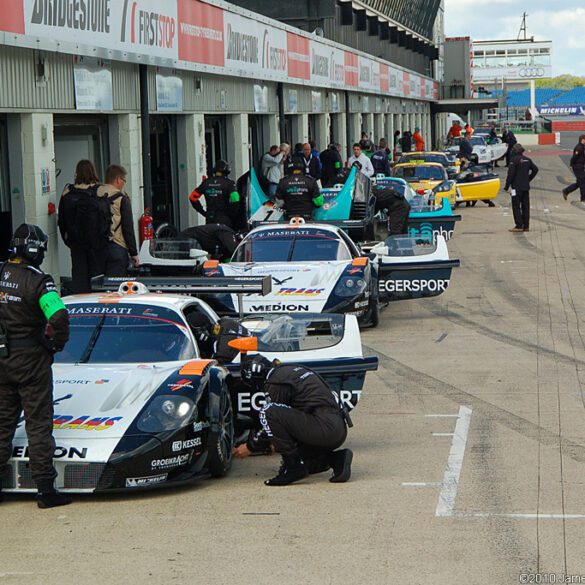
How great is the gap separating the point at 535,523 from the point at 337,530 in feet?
3.57

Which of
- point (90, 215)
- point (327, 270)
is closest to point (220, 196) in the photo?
point (90, 215)

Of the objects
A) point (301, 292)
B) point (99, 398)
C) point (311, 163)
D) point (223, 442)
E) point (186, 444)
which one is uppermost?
point (311, 163)

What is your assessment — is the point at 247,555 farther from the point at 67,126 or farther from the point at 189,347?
the point at 67,126

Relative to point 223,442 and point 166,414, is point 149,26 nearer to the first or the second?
point 223,442

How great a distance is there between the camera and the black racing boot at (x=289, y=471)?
827 cm

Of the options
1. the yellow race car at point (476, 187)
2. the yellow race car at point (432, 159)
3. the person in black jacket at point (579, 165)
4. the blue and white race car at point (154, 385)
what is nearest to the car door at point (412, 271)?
the blue and white race car at point (154, 385)

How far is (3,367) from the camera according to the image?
778 cm

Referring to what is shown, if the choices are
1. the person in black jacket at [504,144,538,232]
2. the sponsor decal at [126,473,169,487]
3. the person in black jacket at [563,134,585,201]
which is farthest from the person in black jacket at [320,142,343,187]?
the sponsor decal at [126,473,169,487]

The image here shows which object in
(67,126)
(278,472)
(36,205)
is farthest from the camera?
(67,126)

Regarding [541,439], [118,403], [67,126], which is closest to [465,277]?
[67,126]

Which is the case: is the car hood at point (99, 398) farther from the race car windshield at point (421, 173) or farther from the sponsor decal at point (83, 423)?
the race car windshield at point (421, 173)

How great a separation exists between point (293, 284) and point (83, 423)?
21.5 ft

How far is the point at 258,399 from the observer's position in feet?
30.2

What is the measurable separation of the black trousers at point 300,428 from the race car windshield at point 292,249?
22.7ft
